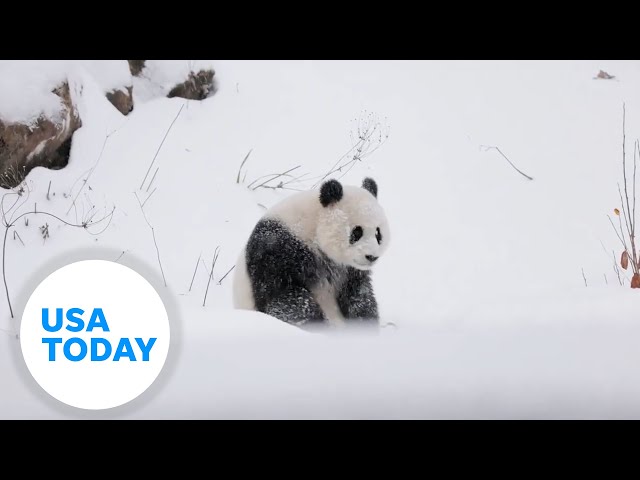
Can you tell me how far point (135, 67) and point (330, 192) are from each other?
168 centimetres

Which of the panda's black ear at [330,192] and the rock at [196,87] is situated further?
the rock at [196,87]

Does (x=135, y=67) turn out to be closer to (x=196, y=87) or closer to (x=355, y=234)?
(x=196, y=87)

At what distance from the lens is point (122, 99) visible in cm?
452

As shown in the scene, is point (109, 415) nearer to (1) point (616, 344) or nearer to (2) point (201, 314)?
(2) point (201, 314)

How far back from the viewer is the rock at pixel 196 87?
176 inches

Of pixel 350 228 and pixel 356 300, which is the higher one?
pixel 350 228

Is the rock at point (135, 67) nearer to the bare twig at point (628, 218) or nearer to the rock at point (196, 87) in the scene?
the rock at point (196, 87)

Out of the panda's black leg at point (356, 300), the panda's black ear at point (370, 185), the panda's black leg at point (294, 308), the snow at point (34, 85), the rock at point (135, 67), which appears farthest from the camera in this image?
the rock at point (135, 67)

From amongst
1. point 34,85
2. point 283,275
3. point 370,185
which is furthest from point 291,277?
point 34,85

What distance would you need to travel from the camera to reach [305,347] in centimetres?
292

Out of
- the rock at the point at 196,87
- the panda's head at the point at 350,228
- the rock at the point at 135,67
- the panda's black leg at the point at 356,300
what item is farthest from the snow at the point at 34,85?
the panda's black leg at the point at 356,300

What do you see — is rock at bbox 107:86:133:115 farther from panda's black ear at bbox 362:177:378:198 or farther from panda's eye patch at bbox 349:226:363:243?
panda's eye patch at bbox 349:226:363:243

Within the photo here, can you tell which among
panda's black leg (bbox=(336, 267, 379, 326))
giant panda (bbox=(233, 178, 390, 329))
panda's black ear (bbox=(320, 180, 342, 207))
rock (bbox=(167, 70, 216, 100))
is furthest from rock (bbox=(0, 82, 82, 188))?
panda's black leg (bbox=(336, 267, 379, 326))

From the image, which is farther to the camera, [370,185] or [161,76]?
[161,76]
